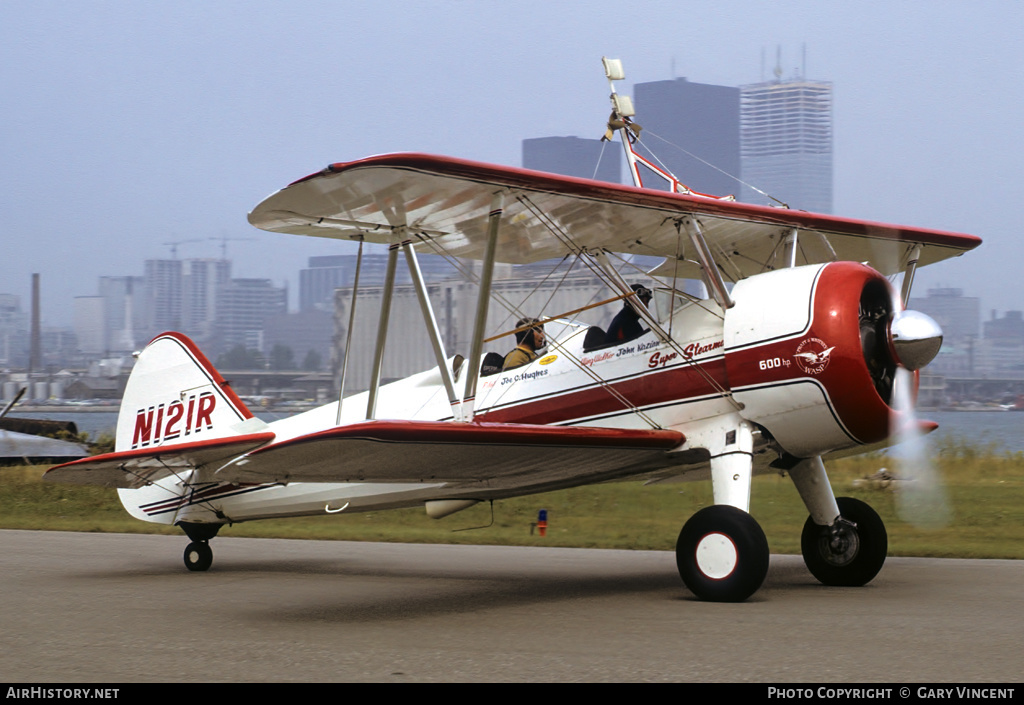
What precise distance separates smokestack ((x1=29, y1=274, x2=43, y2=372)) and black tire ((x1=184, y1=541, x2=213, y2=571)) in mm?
106367

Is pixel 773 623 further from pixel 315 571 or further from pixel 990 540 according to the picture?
pixel 990 540

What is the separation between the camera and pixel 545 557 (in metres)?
13.1

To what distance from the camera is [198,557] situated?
12180 mm

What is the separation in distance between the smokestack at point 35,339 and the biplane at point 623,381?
108m

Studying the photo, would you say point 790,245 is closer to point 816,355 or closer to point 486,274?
point 816,355

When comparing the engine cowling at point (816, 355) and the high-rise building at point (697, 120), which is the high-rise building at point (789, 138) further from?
the engine cowling at point (816, 355)

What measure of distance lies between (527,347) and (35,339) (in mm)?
114663

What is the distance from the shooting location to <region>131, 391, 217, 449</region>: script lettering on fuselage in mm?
12242

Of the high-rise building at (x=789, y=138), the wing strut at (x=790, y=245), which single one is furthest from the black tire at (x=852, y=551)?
the high-rise building at (x=789, y=138)

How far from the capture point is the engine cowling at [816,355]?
8.34m

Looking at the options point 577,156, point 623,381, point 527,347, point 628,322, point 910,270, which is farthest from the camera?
point 577,156

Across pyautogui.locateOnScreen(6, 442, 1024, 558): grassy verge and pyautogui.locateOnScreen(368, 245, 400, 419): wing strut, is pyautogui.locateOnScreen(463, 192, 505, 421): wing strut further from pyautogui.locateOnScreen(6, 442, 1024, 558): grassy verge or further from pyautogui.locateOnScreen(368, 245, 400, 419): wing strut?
pyautogui.locateOnScreen(6, 442, 1024, 558): grassy verge

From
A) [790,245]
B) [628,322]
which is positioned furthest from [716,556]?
[790,245]
